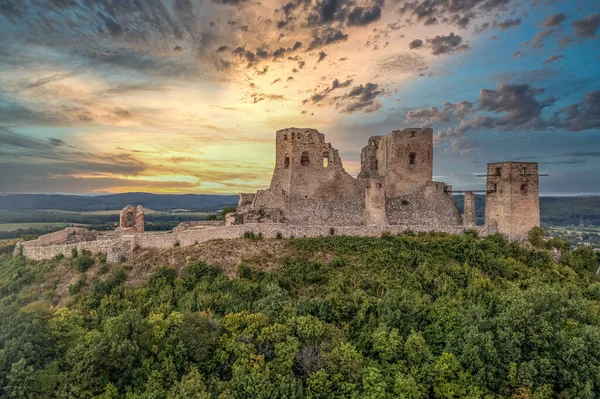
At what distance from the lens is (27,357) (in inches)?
672

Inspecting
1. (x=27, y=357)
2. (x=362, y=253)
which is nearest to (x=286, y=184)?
(x=362, y=253)

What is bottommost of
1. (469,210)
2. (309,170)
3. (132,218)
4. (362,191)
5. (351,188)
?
(132,218)

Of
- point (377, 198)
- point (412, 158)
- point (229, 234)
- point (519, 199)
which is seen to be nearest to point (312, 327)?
point (229, 234)

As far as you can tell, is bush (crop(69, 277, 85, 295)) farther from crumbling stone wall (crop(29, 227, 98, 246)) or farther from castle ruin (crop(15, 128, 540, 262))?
crumbling stone wall (crop(29, 227, 98, 246))

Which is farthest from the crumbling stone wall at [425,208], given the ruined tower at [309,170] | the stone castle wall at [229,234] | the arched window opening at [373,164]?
the arched window opening at [373,164]

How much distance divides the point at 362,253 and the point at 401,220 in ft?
23.0

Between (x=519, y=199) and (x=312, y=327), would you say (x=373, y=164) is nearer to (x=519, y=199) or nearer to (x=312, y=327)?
(x=519, y=199)

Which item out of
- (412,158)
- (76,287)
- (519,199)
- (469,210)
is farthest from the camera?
(412,158)

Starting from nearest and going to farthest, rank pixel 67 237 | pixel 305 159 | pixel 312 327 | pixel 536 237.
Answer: pixel 312 327, pixel 536 237, pixel 305 159, pixel 67 237

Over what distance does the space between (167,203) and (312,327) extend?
17255cm

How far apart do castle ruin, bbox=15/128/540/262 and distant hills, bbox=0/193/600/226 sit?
179 feet

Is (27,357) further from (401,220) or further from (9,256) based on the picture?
(401,220)

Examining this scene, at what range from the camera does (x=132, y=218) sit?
3534 cm

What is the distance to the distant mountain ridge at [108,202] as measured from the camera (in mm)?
133875
